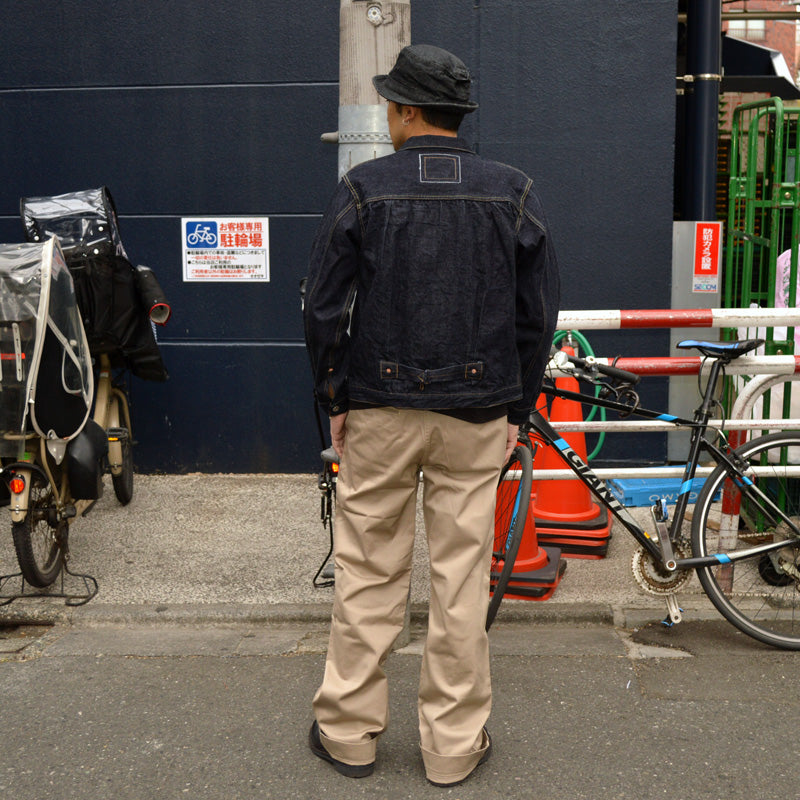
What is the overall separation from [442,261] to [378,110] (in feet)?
4.38

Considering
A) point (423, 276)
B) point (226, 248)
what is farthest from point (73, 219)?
point (423, 276)

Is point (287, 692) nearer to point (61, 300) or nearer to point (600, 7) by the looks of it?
point (61, 300)

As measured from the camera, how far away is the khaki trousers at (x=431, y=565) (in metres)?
3.05

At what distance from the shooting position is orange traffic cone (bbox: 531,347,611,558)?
5309 millimetres

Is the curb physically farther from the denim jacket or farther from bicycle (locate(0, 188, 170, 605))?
the denim jacket

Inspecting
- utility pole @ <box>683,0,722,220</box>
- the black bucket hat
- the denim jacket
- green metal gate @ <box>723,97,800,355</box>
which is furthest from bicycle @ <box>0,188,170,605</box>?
utility pole @ <box>683,0,722,220</box>

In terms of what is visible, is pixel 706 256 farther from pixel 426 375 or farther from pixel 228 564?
pixel 426 375

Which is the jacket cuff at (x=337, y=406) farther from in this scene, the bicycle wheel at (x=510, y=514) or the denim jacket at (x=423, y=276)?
the bicycle wheel at (x=510, y=514)

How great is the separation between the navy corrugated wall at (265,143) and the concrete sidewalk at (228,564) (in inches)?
28.8

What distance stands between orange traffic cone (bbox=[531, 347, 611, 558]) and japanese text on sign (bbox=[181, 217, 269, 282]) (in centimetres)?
245

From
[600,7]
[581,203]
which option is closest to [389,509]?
[581,203]

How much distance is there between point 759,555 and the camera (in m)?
4.21

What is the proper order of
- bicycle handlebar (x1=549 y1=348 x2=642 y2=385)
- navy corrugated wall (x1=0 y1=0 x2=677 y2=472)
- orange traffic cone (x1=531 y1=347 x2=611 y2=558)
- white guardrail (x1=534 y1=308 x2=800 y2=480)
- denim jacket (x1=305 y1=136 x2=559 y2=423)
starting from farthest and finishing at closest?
1. navy corrugated wall (x1=0 y1=0 x2=677 y2=472)
2. orange traffic cone (x1=531 y1=347 x2=611 y2=558)
3. white guardrail (x1=534 y1=308 x2=800 y2=480)
4. bicycle handlebar (x1=549 y1=348 x2=642 y2=385)
5. denim jacket (x1=305 y1=136 x2=559 y2=423)

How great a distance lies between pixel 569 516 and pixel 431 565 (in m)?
2.43
